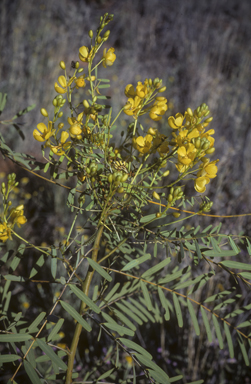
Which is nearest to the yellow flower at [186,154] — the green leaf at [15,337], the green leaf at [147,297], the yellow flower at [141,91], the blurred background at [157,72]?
the yellow flower at [141,91]

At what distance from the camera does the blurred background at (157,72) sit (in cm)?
151

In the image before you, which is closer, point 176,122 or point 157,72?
point 176,122

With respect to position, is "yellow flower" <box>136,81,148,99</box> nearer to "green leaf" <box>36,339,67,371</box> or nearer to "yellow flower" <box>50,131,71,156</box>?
"yellow flower" <box>50,131,71,156</box>

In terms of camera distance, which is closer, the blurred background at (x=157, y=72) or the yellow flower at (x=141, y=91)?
the yellow flower at (x=141, y=91)

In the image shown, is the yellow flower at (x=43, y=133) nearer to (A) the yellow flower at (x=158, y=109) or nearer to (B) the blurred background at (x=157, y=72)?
(A) the yellow flower at (x=158, y=109)

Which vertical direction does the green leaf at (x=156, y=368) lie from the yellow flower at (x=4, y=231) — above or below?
below

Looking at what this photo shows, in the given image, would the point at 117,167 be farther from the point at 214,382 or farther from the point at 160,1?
the point at 160,1

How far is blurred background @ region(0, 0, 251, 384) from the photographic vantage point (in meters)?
1.51

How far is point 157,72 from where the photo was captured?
117 inches

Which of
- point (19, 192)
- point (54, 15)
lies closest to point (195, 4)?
point (54, 15)

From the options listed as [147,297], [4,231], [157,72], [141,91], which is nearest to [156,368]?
[147,297]

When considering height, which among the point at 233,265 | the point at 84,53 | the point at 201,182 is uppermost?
the point at 84,53

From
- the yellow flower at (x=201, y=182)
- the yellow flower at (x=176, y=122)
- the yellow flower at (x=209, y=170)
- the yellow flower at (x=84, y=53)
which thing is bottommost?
the yellow flower at (x=201, y=182)

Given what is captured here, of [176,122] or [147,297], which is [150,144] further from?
[147,297]
